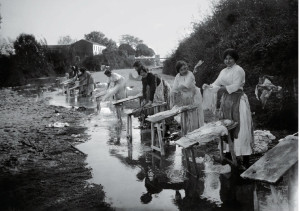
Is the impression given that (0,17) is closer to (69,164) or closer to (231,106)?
(69,164)

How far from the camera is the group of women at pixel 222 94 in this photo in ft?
16.4

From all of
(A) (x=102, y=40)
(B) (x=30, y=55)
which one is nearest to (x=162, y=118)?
(B) (x=30, y=55)

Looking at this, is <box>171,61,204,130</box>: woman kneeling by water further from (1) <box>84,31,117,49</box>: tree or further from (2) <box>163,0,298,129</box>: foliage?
(1) <box>84,31,117,49</box>: tree

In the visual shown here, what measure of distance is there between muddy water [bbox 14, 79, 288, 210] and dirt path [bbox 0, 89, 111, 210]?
272mm

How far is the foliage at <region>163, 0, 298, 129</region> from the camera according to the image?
809 cm

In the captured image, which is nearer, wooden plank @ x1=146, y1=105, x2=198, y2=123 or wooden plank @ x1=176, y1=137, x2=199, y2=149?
wooden plank @ x1=176, y1=137, x2=199, y2=149

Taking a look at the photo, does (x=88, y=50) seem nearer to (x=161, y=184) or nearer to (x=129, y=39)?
(x=129, y=39)

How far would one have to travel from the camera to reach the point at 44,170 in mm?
5566

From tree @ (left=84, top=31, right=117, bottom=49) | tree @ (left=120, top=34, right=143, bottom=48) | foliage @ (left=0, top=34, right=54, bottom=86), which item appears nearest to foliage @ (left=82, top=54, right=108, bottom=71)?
tree @ (left=84, top=31, right=117, bottom=49)

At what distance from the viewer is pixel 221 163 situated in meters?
5.40

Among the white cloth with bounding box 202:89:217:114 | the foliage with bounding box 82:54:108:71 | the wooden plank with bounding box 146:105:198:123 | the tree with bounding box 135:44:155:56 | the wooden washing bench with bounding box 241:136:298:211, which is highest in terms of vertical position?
the foliage with bounding box 82:54:108:71

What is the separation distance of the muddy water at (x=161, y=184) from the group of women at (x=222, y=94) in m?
0.63

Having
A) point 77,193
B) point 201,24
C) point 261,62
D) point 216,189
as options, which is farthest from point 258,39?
point 77,193

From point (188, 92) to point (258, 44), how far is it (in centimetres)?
519
